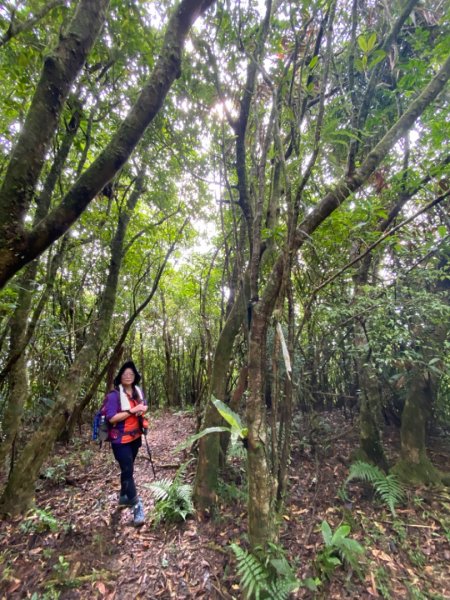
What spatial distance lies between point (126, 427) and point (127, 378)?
0.61 metres

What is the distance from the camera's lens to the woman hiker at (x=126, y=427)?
3412 mm

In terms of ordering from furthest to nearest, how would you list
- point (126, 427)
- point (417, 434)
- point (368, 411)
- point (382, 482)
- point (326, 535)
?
point (368, 411)
point (417, 434)
point (126, 427)
point (382, 482)
point (326, 535)

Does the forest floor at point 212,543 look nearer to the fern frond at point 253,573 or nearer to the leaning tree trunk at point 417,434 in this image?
the leaning tree trunk at point 417,434

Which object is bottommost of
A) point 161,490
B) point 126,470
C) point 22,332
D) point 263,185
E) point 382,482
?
point 382,482

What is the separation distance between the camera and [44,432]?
3.50 metres

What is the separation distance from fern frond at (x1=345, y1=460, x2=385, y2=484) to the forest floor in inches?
10.0

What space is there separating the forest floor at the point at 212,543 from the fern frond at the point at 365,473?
0.84 ft

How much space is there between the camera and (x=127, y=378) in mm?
3818

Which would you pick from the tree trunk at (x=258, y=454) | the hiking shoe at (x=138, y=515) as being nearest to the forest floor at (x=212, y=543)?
the hiking shoe at (x=138, y=515)

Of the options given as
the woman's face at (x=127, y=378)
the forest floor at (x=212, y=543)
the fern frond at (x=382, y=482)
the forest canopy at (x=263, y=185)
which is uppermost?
the forest canopy at (x=263, y=185)

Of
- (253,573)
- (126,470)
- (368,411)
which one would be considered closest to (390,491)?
(368,411)

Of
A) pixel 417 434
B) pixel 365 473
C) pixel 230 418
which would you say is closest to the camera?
pixel 230 418

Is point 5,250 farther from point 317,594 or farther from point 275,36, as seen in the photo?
point 317,594

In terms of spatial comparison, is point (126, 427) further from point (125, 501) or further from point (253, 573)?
point (253, 573)
